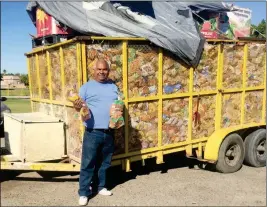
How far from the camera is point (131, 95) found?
4.80 m

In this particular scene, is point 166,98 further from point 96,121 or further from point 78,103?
point 78,103

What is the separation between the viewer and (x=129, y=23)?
16.6ft

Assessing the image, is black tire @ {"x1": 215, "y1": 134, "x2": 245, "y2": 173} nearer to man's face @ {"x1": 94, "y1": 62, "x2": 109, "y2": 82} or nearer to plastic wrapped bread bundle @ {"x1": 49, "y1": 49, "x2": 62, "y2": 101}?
man's face @ {"x1": 94, "y1": 62, "x2": 109, "y2": 82}

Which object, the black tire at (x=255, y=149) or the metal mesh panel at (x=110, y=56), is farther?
the black tire at (x=255, y=149)

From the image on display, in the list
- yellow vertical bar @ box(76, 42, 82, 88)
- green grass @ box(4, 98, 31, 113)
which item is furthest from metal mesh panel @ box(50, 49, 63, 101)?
green grass @ box(4, 98, 31, 113)

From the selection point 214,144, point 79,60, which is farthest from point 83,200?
point 214,144

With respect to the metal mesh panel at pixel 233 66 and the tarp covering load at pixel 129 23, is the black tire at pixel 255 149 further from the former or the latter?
the tarp covering load at pixel 129 23

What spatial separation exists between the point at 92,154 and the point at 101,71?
1183mm

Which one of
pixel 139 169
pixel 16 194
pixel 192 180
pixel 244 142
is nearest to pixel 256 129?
pixel 244 142

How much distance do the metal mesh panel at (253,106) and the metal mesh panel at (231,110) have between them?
25 cm

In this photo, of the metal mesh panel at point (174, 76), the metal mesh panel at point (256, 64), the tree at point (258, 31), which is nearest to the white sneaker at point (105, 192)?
the metal mesh panel at point (174, 76)

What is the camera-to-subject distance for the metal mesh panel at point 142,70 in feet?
15.6

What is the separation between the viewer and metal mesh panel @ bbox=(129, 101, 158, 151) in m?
4.88

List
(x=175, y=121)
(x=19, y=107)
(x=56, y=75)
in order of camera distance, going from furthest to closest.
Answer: (x=19, y=107), (x=175, y=121), (x=56, y=75)
